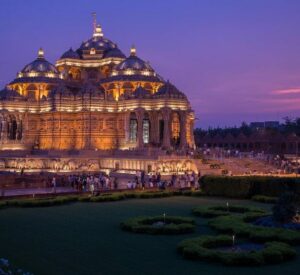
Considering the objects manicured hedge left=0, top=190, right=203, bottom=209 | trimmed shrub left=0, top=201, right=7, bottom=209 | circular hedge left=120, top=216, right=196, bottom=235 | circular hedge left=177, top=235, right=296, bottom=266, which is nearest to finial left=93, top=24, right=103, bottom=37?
manicured hedge left=0, top=190, right=203, bottom=209

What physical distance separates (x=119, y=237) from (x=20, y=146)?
148 ft

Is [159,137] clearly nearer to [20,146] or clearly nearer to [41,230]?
[20,146]

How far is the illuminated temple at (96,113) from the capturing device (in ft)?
177

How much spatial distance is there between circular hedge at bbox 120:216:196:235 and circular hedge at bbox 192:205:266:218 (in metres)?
2.37

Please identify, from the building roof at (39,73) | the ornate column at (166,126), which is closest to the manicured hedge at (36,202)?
the ornate column at (166,126)

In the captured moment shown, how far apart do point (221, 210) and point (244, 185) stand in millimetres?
5498

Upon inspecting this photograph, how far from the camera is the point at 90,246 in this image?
15.6 metres

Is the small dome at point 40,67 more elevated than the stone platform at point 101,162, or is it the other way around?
the small dome at point 40,67

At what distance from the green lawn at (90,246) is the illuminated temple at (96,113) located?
26.7 m

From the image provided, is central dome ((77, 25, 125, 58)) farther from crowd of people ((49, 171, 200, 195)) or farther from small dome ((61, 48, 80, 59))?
crowd of people ((49, 171, 200, 195))

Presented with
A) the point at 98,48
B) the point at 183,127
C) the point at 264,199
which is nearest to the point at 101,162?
the point at 183,127

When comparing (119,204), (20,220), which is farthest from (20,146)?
(20,220)

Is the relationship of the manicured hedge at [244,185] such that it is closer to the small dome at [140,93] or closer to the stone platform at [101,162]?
the stone platform at [101,162]

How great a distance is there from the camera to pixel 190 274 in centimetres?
1269
